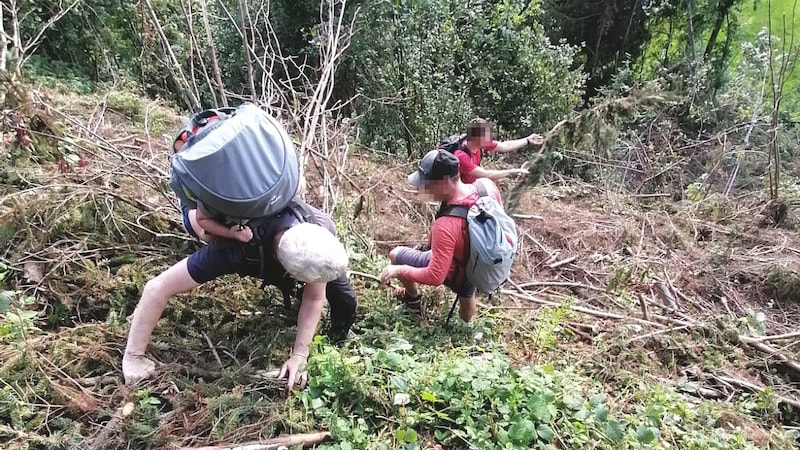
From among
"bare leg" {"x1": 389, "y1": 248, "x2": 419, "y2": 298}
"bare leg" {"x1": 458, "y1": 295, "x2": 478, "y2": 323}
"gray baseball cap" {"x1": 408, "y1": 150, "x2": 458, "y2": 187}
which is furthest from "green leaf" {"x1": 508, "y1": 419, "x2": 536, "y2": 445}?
"gray baseball cap" {"x1": 408, "y1": 150, "x2": 458, "y2": 187}

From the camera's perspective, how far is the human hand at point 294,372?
7.60 ft

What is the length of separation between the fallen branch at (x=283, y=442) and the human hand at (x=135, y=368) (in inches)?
18.5

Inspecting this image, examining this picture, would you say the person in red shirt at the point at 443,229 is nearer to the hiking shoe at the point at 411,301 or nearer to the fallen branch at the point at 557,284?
the hiking shoe at the point at 411,301

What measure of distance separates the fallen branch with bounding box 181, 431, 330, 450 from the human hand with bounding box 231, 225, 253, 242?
0.81 metres

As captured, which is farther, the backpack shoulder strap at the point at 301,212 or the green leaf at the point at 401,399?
the backpack shoulder strap at the point at 301,212

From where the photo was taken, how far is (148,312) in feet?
7.62

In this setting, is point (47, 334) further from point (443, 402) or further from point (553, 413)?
point (553, 413)

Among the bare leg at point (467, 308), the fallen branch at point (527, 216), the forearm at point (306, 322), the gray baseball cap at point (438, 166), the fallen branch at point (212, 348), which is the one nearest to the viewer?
the forearm at point (306, 322)

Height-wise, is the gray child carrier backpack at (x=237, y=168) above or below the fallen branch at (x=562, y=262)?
above

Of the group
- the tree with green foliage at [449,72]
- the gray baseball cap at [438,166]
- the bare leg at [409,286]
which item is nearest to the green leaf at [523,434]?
the bare leg at [409,286]

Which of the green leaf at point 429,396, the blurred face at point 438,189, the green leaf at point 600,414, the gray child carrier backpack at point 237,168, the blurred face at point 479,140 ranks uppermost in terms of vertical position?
the gray child carrier backpack at point 237,168

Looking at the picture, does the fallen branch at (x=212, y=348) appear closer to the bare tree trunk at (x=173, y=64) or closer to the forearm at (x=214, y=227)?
the forearm at (x=214, y=227)

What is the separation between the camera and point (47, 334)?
251cm

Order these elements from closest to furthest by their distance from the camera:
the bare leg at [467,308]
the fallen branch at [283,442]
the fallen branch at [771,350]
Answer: the fallen branch at [283,442] → the bare leg at [467,308] → the fallen branch at [771,350]
